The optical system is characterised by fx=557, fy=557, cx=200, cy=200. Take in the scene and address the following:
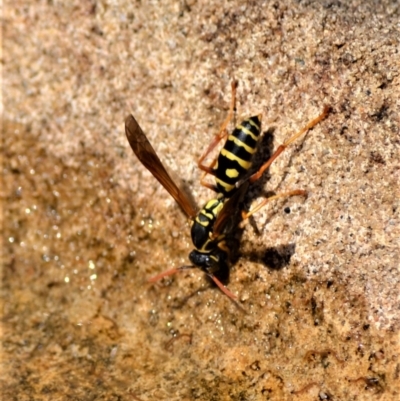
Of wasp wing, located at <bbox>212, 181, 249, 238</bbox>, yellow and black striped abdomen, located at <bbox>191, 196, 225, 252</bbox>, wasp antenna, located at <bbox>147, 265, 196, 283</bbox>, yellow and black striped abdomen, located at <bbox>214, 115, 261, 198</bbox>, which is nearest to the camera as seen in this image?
wasp wing, located at <bbox>212, 181, 249, 238</bbox>

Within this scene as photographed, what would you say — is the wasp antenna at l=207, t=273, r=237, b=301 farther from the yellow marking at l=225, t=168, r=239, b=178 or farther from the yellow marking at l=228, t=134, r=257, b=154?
the yellow marking at l=228, t=134, r=257, b=154

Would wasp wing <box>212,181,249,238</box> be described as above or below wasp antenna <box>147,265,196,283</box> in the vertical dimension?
above

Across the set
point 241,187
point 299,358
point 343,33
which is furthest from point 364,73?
point 299,358

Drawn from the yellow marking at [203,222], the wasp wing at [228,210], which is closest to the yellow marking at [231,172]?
the wasp wing at [228,210]

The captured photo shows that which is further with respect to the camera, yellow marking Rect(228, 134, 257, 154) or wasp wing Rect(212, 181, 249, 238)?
yellow marking Rect(228, 134, 257, 154)

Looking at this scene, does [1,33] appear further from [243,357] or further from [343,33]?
[243,357]

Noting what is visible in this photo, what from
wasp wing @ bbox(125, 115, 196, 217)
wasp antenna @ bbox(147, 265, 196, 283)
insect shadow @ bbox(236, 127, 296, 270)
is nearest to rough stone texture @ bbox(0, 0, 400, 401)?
insect shadow @ bbox(236, 127, 296, 270)
